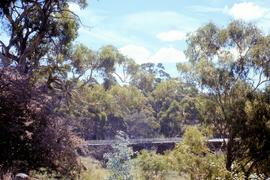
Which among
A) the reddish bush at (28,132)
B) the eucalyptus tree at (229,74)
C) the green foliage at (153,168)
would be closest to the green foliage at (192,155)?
the eucalyptus tree at (229,74)

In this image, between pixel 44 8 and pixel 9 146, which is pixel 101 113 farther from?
pixel 9 146

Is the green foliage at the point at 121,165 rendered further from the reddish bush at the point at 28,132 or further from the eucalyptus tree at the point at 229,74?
the eucalyptus tree at the point at 229,74

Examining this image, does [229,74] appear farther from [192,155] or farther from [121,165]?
[121,165]

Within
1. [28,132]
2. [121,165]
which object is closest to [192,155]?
[121,165]

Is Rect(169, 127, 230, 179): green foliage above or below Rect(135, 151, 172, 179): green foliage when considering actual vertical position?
above

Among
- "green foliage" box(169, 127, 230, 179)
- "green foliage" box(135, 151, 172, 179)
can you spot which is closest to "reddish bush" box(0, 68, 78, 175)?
"green foliage" box(169, 127, 230, 179)

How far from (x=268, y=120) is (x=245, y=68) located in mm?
2258

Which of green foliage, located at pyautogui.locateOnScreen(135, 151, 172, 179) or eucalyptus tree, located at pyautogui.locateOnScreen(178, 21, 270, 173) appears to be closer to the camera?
eucalyptus tree, located at pyautogui.locateOnScreen(178, 21, 270, 173)

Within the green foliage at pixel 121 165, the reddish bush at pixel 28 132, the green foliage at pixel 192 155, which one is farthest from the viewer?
the green foliage at pixel 192 155

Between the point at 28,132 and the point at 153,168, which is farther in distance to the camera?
the point at 153,168

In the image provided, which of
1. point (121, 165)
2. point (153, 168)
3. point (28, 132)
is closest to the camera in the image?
point (28, 132)

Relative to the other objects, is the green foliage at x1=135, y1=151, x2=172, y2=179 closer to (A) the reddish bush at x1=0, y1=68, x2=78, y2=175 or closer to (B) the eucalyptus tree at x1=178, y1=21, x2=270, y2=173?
(B) the eucalyptus tree at x1=178, y1=21, x2=270, y2=173

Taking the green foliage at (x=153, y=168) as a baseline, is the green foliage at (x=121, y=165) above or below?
above

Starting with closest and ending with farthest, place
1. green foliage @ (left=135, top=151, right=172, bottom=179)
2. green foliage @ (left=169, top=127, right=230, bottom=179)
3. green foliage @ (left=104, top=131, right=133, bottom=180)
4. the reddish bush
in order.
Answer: the reddish bush < green foliage @ (left=104, top=131, right=133, bottom=180) < green foliage @ (left=169, top=127, right=230, bottom=179) < green foliage @ (left=135, top=151, right=172, bottom=179)
